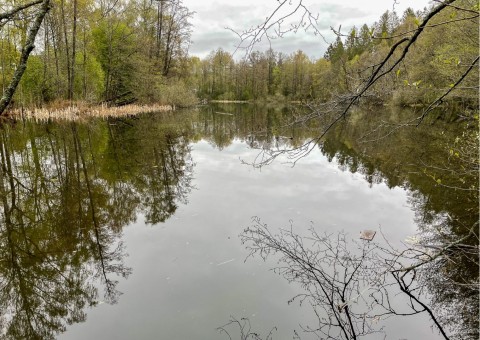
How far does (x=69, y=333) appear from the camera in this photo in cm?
322

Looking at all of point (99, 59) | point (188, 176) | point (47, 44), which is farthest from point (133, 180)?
point (99, 59)

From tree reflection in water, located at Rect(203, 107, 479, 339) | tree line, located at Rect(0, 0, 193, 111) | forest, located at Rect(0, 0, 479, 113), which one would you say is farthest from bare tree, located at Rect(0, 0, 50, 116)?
tree line, located at Rect(0, 0, 193, 111)

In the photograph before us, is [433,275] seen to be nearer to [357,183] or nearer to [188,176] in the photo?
[357,183]

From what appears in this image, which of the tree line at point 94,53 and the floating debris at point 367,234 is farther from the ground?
the tree line at point 94,53

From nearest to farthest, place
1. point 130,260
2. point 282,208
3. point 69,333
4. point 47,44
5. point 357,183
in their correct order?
point 69,333, point 130,260, point 282,208, point 357,183, point 47,44

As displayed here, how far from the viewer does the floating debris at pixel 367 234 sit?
5342 millimetres

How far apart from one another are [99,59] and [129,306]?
1131 inches

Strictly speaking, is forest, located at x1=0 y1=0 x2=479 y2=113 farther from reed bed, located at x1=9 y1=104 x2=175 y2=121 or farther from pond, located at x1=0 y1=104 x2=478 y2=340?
pond, located at x1=0 y1=104 x2=478 y2=340

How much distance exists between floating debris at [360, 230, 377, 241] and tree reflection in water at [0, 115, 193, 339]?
136 inches

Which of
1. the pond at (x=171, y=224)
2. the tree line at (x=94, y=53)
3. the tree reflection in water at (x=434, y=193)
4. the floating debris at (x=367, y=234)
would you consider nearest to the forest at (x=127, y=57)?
the tree line at (x=94, y=53)

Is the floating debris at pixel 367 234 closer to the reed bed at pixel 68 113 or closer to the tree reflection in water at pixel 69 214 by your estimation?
the tree reflection in water at pixel 69 214

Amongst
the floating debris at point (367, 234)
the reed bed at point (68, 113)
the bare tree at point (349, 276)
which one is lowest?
the bare tree at point (349, 276)

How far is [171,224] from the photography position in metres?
5.83

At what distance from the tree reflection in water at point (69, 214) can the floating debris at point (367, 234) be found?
11.4 feet
